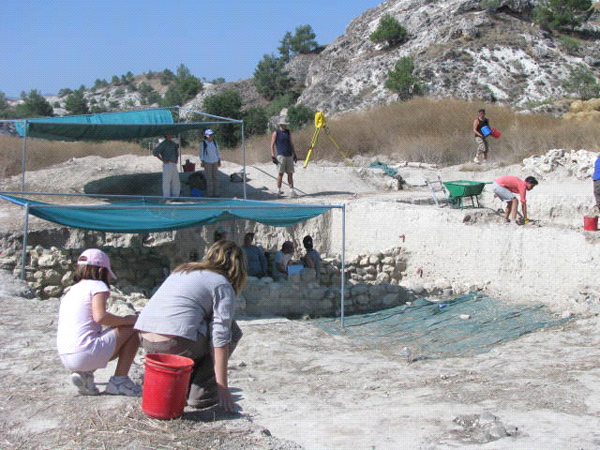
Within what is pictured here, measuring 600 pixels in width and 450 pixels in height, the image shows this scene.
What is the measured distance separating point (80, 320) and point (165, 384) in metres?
0.91

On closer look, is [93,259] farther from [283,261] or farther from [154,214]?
[283,261]

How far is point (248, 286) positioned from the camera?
35.0 feet

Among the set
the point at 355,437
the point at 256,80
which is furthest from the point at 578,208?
the point at 256,80

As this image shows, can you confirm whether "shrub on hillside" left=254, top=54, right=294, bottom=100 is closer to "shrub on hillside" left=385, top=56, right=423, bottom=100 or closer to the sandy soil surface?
"shrub on hillside" left=385, top=56, right=423, bottom=100

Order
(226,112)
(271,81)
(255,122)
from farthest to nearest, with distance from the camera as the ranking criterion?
(271,81) < (255,122) < (226,112)

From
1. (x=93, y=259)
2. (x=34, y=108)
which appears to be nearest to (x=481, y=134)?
(x=93, y=259)

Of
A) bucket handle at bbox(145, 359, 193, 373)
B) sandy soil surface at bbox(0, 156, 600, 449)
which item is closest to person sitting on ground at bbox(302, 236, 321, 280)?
sandy soil surface at bbox(0, 156, 600, 449)

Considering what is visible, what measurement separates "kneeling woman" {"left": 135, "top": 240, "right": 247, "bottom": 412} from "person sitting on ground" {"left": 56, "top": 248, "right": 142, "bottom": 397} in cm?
38

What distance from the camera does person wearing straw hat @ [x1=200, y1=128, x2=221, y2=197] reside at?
15.2 meters

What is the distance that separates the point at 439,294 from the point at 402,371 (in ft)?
15.1

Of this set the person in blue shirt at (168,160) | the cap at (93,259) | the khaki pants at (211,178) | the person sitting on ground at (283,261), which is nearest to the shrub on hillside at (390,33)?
→ the khaki pants at (211,178)

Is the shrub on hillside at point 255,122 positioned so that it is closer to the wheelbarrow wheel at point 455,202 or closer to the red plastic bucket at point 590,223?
the wheelbarrow wheel at point 455,202

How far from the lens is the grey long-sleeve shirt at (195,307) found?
452 cm

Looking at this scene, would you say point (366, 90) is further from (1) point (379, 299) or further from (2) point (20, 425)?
(2) point (20, 425)
